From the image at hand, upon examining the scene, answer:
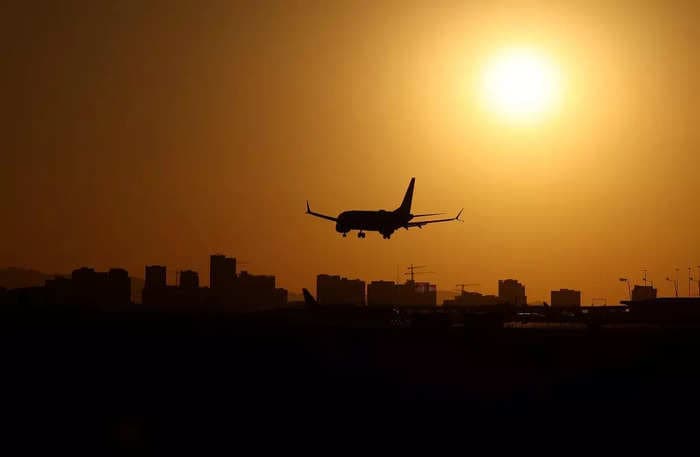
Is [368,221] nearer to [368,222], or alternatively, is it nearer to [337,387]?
[368,222]

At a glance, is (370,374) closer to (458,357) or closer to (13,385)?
(458,357)

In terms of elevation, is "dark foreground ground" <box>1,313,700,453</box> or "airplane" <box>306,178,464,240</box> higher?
"airplane" <box>306,178,464,240</box>

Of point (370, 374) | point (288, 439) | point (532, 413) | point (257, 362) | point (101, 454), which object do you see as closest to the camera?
point (101, 454)

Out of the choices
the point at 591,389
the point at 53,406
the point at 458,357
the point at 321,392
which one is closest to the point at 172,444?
the point at 53,406

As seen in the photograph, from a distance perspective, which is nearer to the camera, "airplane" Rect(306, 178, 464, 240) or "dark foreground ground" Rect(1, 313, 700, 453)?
"dark foreground ground" Rect(1, 313, 700, 453)

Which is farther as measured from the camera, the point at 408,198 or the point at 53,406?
the point at 408,198

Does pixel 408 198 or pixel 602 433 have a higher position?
pixel 408 198
